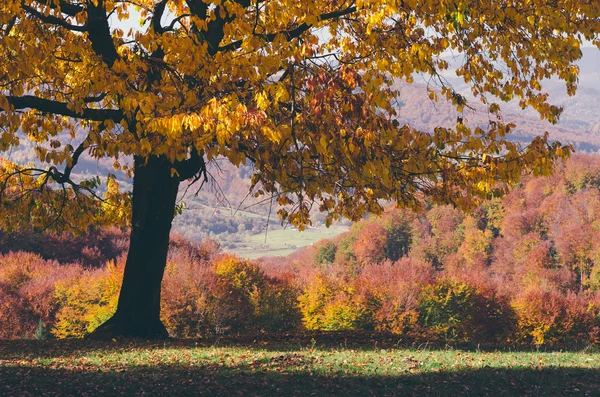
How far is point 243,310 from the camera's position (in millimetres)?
27641

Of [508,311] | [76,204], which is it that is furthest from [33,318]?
[508,311]

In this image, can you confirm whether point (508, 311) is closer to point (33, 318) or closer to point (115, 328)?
point (33, 318)

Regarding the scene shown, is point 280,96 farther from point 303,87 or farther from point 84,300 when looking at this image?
point 84,300

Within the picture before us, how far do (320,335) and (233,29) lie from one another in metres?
6.85

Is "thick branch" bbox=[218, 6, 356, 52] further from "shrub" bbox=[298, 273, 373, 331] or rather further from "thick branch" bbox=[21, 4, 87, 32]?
"shrub" bbox=[298, 273, 373, 331]

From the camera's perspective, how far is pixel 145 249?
12.8 metres

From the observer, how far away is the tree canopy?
9.36 meters

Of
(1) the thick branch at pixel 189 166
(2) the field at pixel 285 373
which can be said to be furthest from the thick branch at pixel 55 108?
(2) the field at pixel 285 373

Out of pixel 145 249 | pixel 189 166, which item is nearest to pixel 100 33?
pixel 189 166

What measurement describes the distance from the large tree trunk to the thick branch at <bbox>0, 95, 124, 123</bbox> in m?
1.18

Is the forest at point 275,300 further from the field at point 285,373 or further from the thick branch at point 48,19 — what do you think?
the thick branch at point 48,19

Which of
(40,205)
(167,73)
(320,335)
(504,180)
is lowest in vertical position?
(320,335)

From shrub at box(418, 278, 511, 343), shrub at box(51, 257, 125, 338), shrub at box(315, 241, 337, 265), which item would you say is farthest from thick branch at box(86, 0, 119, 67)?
shrub at box(315, 241, 337, 265)

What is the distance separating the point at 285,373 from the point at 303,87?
4.08 metres
